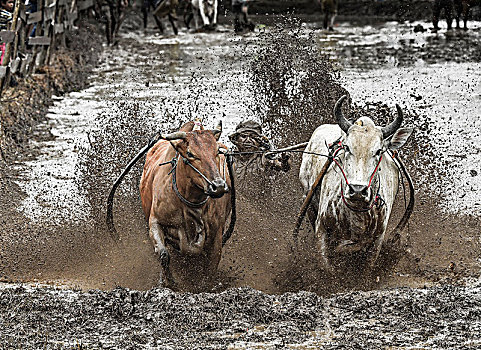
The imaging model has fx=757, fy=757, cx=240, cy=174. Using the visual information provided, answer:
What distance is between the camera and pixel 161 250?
6586 mm

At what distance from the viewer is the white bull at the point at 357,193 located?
6.21 metres

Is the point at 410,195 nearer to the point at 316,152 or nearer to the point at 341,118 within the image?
the point at 316,152

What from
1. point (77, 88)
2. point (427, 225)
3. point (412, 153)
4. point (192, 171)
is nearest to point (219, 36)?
point (77, 88)

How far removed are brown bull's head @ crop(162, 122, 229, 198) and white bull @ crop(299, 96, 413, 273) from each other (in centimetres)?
105

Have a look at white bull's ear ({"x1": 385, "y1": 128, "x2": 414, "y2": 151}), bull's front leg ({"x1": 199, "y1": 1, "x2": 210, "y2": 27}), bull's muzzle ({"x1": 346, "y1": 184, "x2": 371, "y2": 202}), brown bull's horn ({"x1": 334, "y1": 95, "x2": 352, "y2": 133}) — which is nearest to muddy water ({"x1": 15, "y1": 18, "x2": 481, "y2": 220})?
bull's front leg ({"x1": 199, "y1": 1, "x2": 210, "y2": 27})

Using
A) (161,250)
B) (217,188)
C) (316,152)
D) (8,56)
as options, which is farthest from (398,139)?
(8,56)

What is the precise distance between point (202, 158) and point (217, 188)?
332 mm

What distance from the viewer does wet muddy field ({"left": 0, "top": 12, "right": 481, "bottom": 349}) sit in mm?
5492

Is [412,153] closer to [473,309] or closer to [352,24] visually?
[473,309]

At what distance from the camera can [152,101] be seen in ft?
47.5

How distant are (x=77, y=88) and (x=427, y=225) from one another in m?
9.47

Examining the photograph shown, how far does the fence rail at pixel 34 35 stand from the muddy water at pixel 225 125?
1.05 metres

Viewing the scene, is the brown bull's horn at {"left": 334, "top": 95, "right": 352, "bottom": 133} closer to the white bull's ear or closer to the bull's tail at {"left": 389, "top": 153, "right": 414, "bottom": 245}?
the white bull's ear

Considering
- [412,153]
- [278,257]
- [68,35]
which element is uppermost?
[68,35]
